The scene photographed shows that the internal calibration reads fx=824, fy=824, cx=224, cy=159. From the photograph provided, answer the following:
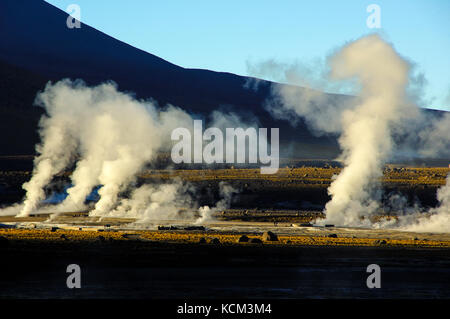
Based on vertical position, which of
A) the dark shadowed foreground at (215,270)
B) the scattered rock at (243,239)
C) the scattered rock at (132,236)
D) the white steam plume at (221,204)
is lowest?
the dark shadowed foreground at (215,270)

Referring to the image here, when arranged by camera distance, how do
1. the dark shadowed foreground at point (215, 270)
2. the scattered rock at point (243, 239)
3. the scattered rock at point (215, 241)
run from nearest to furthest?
the dark shadowed foreground at point (215, 270), the scattered rock at point (215, 241), the scattered rock at point (243, 239)

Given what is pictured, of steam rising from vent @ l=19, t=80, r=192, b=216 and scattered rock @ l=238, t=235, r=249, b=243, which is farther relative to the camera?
steam rising from vent @ l=19, t=80, r=192, b=216

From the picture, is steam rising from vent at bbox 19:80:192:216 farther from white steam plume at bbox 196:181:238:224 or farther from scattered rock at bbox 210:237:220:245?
scattered rock at bbox 210:237:220:245

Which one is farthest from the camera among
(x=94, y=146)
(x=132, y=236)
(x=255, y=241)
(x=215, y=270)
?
(x=94, y=146)

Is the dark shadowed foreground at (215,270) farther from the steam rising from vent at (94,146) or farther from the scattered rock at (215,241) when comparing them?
the steam rising from vent at (94,146)

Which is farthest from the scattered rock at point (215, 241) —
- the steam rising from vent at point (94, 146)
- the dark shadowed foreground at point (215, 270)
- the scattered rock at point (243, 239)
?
the steam rising from vent at point (94, 146)

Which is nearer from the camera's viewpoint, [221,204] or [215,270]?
[215,270]

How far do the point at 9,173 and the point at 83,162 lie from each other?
36.4 metres

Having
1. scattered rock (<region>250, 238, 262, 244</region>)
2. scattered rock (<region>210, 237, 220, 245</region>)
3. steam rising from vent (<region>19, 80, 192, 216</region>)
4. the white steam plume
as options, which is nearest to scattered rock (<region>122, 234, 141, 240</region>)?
scattered rock (<region>210, 237, 220, 245</region>)

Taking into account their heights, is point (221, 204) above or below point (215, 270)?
above

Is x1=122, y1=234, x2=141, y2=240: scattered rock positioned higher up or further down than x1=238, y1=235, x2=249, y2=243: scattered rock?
higher up

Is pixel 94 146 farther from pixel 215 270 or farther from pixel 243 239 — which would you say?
pixel 215 270

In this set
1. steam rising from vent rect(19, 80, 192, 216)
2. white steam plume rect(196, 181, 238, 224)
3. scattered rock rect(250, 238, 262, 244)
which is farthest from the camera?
steam rising from vent rect(19, 80, 192, 216)

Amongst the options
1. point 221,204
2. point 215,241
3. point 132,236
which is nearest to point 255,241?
point 215,241
